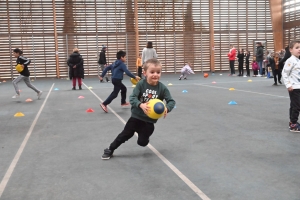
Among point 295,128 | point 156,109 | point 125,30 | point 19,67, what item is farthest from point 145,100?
point 125,30

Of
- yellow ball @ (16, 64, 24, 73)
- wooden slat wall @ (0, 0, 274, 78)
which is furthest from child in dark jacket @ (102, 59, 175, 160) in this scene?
wooden slat wall @ (0, 0, 274, 78)

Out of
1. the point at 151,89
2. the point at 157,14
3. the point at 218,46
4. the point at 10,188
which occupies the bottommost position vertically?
the point at 10,188

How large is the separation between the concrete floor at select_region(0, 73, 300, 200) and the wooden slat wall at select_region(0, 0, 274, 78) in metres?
17.7

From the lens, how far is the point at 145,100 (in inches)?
189

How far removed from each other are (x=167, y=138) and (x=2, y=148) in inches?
98.6

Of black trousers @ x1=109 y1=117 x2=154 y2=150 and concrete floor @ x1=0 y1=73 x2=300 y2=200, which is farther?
black trousers @ x1=109 y1=117 x2=154 y2=150

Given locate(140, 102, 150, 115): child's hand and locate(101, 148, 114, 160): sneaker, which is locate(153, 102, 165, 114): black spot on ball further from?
locate(101, 148, 114, 160): sneaker

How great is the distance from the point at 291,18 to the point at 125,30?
1227 cm

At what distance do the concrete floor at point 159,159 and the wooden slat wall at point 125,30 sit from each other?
698 inches

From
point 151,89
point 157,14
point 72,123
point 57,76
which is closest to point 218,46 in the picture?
point 157,14

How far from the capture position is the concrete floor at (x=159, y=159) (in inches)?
141

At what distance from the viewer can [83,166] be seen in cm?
448

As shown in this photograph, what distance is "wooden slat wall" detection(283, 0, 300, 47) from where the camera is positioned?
26.6 meters

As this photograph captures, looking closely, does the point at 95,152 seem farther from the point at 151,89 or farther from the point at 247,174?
the point at 247,174
